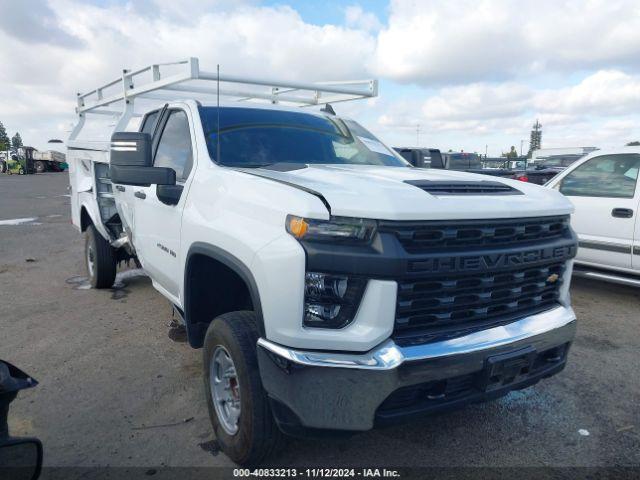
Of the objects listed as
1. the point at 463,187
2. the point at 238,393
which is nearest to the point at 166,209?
the point at 238,393

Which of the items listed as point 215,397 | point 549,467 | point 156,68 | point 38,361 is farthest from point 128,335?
point 549,467

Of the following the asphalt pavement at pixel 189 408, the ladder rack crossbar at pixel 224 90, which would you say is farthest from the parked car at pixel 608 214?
the ladder rack crossbar at pixel 224 90

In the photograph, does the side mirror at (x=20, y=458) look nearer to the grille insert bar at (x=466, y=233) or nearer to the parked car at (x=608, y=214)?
the grille insert bar at (x=466, y=233)

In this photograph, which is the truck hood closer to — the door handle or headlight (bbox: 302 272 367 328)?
headlight (bbox: 302 272 367 328)

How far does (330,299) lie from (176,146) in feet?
7.26

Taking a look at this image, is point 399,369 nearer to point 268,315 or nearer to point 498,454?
point 268,315

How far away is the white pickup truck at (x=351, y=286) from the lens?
2.08 metres

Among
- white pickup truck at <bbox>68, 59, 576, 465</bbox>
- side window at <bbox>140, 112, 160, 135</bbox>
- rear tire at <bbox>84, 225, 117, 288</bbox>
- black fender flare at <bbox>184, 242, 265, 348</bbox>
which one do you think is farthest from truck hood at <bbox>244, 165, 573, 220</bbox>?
rear tire at <bbox>84, 225, 117, 288</bbox>

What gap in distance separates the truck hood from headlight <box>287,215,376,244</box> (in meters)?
0.04

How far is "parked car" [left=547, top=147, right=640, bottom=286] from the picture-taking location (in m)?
5.45

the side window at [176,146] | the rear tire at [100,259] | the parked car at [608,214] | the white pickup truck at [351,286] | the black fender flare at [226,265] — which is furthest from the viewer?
the rear tire at [100,259]

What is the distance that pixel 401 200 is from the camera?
7.06 feet

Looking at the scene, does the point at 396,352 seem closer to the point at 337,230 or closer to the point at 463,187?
the point at 337,230

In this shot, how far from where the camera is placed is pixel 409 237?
212cm
